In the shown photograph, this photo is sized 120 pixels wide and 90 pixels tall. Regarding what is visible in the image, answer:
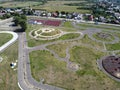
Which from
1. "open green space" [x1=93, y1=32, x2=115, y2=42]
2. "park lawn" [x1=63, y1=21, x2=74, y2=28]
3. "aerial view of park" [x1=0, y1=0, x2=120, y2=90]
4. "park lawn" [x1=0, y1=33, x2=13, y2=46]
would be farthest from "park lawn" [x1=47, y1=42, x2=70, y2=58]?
"park lawn" [x1=63, y1=21, x2=74, y2=28]

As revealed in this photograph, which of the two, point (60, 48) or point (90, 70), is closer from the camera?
point (90, 70)

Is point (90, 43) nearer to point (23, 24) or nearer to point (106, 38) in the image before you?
point (106, 38)

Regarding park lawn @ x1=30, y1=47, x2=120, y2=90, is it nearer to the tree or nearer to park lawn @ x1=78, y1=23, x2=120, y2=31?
the tree

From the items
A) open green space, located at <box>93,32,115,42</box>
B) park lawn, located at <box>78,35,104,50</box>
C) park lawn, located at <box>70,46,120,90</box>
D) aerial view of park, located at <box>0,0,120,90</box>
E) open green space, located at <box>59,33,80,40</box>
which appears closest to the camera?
park lawn, located at <box>70,46,120,90</box>

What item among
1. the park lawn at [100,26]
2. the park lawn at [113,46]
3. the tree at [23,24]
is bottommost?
the park lawn at [113,46]

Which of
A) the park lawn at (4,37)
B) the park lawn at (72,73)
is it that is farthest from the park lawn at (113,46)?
the park lawn at (4,37)

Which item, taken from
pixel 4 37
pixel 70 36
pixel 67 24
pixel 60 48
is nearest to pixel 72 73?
pixel 60 48

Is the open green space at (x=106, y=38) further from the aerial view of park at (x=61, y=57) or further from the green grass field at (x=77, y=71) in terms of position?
the green grass field at (x=77, y=71)
